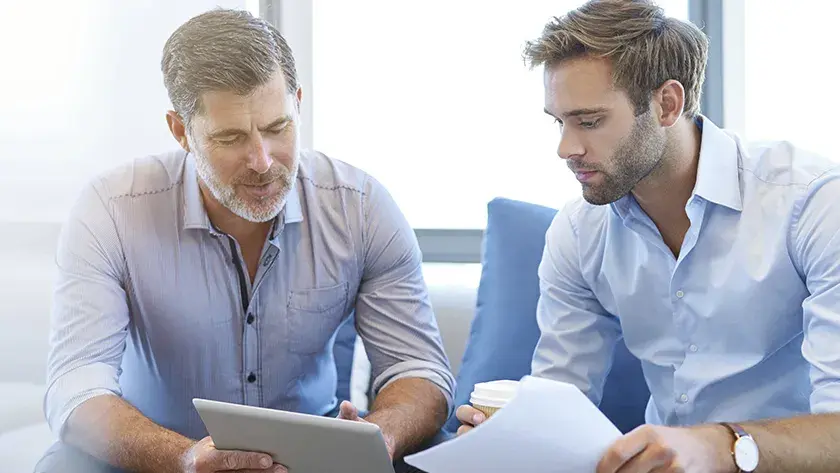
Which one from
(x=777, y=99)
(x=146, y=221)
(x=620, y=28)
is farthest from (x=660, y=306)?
(x=777, y=99)

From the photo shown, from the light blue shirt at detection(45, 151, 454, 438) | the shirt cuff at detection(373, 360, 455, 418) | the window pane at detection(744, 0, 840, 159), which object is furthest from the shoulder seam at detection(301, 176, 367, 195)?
the window pane at detection(744, 0, 840, 159)

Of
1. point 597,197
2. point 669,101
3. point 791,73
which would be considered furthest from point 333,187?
point 791,73

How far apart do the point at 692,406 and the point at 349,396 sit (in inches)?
29.8

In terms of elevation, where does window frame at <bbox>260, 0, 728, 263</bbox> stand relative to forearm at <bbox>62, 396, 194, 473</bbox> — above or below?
above

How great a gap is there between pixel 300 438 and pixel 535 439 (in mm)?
344

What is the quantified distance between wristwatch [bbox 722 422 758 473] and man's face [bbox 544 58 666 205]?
44 centimetres

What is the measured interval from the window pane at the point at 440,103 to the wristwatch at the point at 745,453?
1431mm

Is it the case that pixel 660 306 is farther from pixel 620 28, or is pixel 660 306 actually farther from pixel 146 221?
pixel 146 221

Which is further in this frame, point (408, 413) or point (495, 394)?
point (408, 413)

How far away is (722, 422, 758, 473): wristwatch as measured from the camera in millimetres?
1212

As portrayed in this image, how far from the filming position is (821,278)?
136 cm

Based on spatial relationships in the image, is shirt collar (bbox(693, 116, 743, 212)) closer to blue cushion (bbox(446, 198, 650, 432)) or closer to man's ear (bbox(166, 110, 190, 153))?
blue cushion (bbox(446, 198, 650, 432))

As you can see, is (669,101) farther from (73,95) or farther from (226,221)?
(73,95)

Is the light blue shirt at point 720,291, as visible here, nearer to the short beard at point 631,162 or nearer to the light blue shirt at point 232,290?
the short beard at point 631,162
